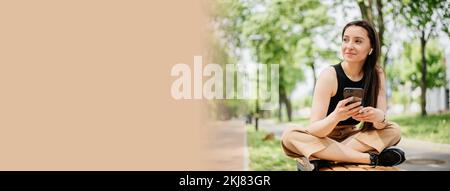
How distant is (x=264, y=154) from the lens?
4707mm

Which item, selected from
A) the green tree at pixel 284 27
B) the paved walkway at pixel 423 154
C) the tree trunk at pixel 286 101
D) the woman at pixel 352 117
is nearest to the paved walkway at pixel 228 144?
the green tree at pixel 284 27

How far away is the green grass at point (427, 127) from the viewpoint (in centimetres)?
258

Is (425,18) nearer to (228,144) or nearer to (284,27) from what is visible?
(284,27)

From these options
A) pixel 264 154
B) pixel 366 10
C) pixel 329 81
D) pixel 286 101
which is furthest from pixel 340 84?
pixel 286 101

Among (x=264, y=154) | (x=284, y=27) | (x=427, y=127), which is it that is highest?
(x=284, y=27)

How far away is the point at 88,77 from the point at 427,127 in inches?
85.3

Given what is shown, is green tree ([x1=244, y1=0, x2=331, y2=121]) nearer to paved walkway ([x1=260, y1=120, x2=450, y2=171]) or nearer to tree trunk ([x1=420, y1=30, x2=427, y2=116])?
tree trunk ([x1=420, y1=30, x2=427, y2=116])

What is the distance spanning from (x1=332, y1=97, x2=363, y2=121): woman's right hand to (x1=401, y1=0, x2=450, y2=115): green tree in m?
1.18

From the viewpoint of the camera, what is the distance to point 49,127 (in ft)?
9.97

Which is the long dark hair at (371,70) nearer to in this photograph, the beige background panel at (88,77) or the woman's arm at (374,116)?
the woman's arm at (374,116)

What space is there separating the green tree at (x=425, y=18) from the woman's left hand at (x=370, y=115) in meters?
1.11
